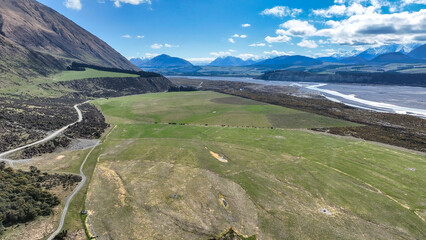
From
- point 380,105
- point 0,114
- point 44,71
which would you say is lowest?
point 380,105

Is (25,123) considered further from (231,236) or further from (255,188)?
(231,236)

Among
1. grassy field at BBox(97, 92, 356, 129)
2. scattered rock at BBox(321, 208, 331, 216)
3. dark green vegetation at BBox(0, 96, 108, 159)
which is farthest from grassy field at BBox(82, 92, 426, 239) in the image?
grassy field at BBox(97, 92, 356, 129)

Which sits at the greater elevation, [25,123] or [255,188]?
[25,123]

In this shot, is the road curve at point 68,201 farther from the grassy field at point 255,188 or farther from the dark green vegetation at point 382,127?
the dark green vegetation at point 382,127

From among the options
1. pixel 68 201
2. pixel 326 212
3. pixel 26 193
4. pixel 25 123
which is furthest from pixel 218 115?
pixel 26 193

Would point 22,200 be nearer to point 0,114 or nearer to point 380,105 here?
point 0,114

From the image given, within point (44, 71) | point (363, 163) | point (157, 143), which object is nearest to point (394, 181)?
point (363, 163)
